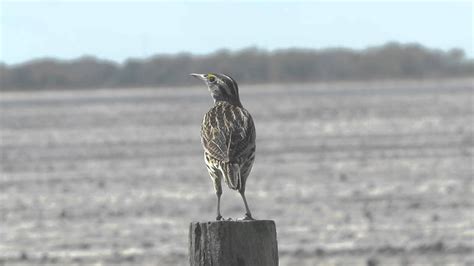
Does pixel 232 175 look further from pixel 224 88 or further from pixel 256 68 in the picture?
pixel 256 68

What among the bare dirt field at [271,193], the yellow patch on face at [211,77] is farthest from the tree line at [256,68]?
the yellow patch on face at [211,77]

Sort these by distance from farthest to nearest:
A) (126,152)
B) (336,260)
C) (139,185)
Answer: (126,152)
(139,185)
(336,260)

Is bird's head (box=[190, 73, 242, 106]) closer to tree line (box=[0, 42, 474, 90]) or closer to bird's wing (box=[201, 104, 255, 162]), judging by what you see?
bird's wing (box=[201, 104, 255, 162])

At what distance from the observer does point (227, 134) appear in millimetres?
6871

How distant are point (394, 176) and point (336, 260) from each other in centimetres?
720

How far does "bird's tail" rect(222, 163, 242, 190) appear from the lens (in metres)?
6.70

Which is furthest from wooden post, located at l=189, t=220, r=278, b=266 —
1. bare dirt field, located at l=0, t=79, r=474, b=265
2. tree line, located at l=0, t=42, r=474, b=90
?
tree line, located at l=0, t=42, r=474, b=90

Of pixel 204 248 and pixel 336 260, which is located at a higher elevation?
pixel 204 248

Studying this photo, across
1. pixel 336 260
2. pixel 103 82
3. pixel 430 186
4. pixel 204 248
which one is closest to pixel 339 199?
pixel 430 186

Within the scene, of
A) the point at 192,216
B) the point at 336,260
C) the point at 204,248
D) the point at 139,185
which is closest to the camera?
the point at 204,248

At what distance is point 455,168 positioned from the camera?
2102 cm

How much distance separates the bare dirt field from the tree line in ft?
190

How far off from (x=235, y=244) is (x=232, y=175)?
78 centimetres

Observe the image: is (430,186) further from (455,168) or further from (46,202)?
(46,202)
